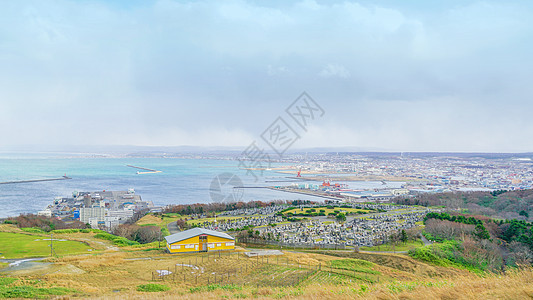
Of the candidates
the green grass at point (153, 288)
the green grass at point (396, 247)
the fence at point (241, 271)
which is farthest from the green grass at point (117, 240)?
the green grass at point (396, 247)

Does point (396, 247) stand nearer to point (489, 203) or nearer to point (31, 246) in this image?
point (31, 246)

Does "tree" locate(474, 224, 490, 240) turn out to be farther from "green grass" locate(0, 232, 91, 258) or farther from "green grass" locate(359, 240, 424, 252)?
"green grass" locate(0, 232, 91, 258)

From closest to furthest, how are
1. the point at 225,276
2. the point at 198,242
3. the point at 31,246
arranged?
the point at 225,276 → the point at 198,242 → the point at 31,246

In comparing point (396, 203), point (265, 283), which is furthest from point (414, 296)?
point (396, 203)

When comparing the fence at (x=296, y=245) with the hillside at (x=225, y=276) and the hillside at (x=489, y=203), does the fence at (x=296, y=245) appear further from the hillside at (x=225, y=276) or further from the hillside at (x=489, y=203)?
the hillside at (x=489, y=203)

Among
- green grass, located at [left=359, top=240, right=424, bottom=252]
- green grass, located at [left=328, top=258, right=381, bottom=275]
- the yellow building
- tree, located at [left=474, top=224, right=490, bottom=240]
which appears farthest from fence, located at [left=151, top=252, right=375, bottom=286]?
tree, located at [left=474, top=224, right=490, bottom=240]

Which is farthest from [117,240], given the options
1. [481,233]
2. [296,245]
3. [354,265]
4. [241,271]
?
[481,233]
